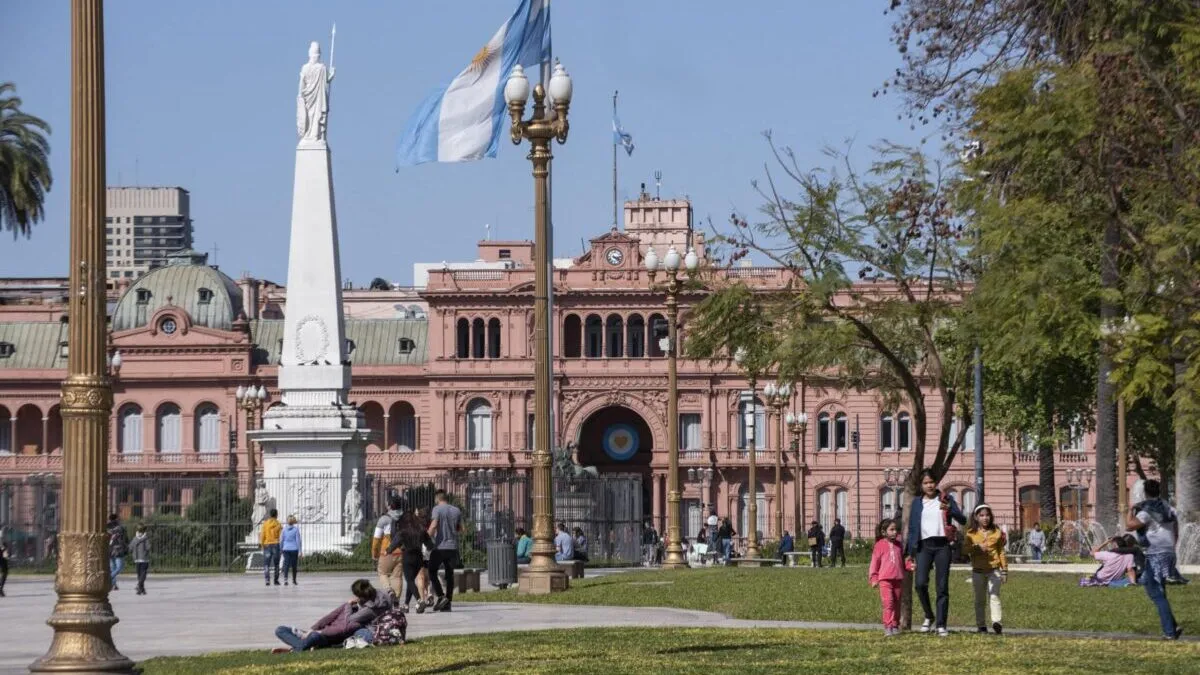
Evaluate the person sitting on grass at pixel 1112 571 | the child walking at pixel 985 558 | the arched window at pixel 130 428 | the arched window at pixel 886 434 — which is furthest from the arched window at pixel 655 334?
the child walking at pixel 985 558

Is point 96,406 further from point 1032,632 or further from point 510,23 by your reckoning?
point 510,23

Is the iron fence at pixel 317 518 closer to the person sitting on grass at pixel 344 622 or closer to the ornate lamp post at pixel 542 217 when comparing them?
the ornate lamp post at pixel 542 217

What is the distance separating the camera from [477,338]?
97.2 metres

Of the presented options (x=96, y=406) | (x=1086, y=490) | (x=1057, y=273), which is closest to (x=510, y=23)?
(x=1057, y=273)

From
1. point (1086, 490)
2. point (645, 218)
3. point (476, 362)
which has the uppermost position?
point (645, 218)

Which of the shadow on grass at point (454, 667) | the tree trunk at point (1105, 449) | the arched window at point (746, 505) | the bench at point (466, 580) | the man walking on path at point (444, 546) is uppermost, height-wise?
the tree trunk at point (1105, 449)

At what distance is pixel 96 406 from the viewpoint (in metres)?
13.6

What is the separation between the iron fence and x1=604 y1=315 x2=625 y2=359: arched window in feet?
149

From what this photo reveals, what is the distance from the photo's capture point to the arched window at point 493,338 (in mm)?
97000

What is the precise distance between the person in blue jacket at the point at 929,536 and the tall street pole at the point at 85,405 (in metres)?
8.60

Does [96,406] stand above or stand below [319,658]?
above

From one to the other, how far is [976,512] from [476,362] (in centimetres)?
7659

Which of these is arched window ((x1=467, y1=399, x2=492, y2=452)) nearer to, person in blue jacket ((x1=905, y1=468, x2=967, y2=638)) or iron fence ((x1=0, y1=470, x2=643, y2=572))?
iron fence ((x1=0, y1=470, x2=643, y2=572))

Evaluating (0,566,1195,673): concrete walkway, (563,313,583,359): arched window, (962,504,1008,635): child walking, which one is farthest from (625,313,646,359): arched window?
(962,504,1008,635): child walking
